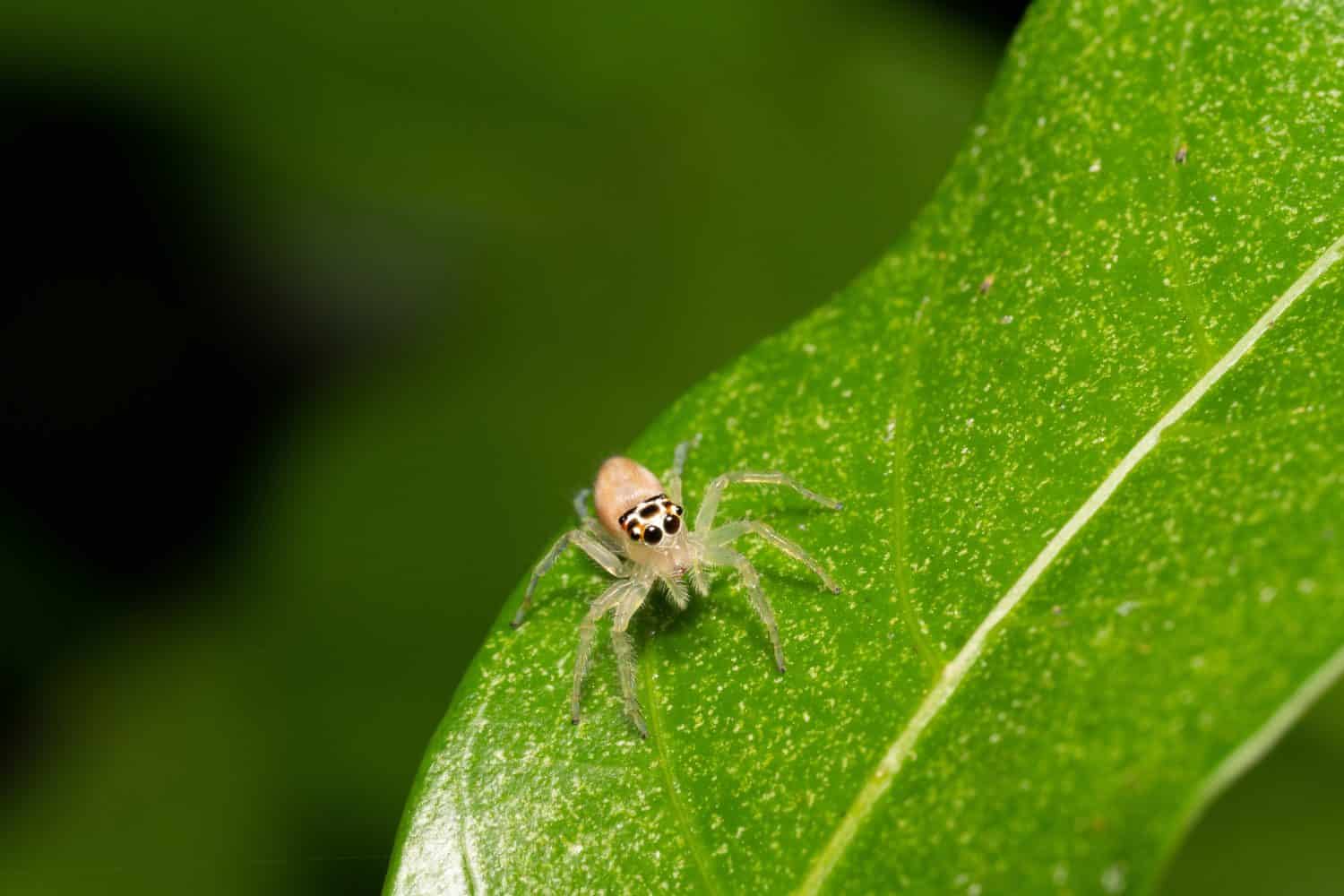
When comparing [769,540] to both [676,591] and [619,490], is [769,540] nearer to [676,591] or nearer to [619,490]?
[676,591]

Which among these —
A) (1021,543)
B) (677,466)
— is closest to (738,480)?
(677,466)

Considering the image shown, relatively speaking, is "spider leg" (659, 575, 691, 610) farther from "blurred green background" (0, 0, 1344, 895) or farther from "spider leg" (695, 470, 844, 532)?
"blurred green background" (0, 0, 1344, 895)

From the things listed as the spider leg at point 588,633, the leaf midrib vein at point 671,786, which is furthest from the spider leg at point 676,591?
the leaf midrib vein at point 671,786

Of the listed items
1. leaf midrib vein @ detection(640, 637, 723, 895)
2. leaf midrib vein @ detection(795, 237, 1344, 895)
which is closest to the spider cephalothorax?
leaf midrib vein @ detection(640, 637, 723, 895)

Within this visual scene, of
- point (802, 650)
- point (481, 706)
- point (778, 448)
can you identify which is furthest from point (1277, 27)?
point (481, 706)

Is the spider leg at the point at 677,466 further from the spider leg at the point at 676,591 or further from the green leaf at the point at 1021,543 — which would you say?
the spider leg at the point at 676,591

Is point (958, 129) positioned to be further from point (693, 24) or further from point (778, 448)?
point (778, 448)
